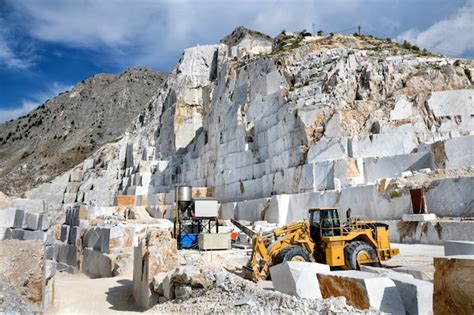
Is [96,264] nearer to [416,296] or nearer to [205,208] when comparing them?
[205,208]

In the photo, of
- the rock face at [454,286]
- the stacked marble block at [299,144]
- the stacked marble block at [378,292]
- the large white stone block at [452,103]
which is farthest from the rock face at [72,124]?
the rock face at [454,286]

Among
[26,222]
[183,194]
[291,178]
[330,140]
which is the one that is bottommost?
[26,222]

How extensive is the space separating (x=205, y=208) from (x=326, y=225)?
8.92 m

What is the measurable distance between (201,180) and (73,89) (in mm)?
82979

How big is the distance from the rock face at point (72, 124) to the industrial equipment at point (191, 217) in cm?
5055

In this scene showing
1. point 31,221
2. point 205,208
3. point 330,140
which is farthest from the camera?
point 330,140

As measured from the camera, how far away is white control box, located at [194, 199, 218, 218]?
1830 centimetres

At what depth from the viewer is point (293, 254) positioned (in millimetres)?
9664

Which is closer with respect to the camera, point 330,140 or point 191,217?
point 191,217

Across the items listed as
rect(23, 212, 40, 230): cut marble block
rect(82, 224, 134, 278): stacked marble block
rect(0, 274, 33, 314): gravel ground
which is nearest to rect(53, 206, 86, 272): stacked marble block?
rect(82, 224, 134, 278): stacked marble block

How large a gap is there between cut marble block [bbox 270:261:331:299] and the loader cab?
2.73 m

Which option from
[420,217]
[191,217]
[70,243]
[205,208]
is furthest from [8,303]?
[70,243]

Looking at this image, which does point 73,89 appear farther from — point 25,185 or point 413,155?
point 413,155

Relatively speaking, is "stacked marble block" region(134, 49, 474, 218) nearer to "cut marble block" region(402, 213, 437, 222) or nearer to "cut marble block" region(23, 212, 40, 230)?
"cut marble block" region(402, 213, 437, 222)
